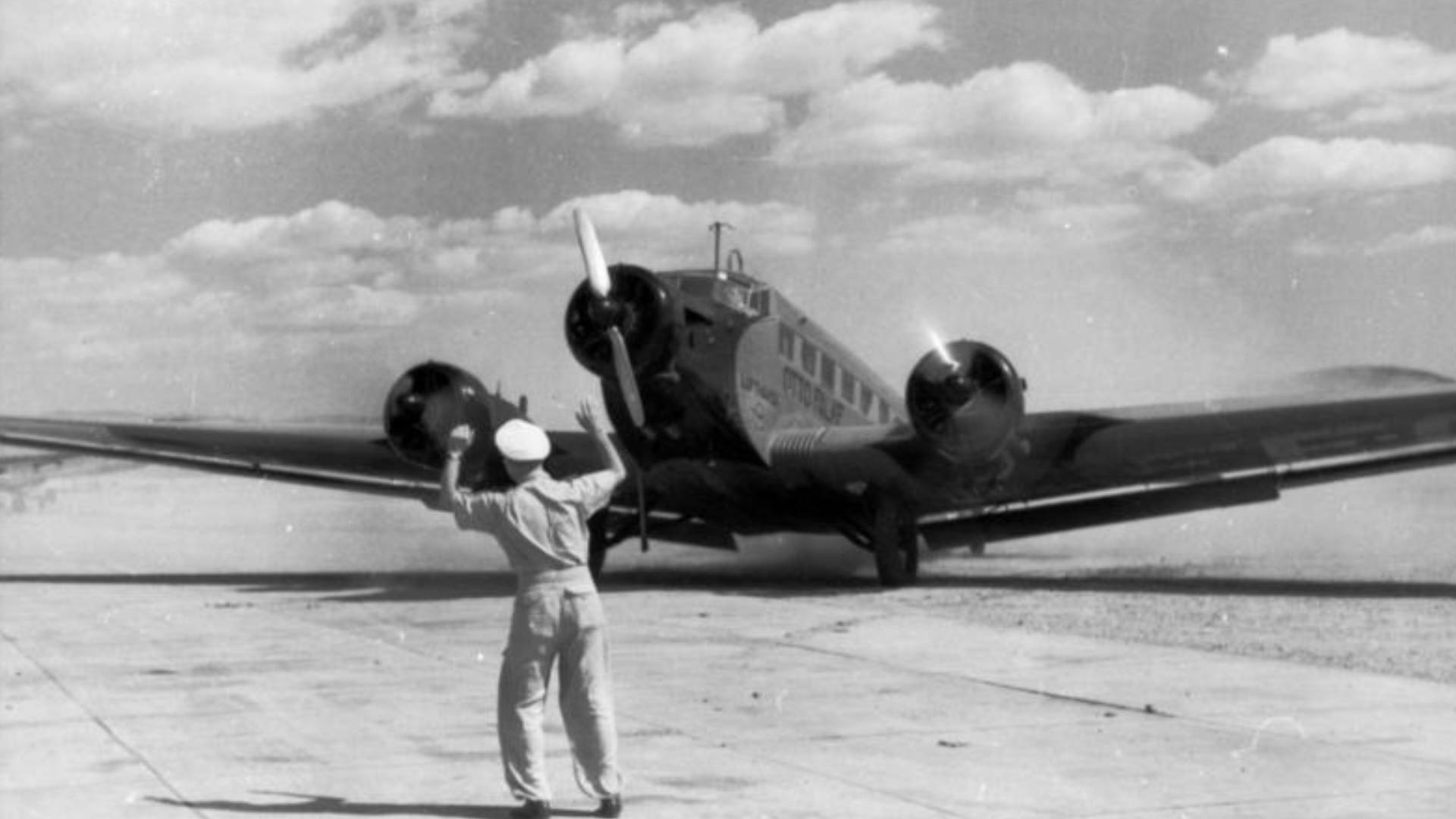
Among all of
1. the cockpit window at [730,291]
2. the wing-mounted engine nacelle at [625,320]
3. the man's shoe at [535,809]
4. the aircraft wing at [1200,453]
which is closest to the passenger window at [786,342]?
the cockpit window at [730,291]

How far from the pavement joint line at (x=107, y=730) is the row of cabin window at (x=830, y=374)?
1052 centimetres

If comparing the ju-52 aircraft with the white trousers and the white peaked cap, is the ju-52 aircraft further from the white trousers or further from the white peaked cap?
the white trousers

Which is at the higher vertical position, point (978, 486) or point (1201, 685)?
point (978, 486)

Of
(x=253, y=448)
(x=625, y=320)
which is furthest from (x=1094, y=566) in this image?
(x=253, y=448)

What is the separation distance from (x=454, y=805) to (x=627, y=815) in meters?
0.80

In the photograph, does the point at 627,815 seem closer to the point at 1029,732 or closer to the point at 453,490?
the point at 453,490

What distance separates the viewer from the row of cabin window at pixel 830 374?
76.3 feet

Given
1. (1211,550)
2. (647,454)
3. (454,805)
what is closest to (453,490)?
(454,805)

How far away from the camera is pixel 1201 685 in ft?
39.3

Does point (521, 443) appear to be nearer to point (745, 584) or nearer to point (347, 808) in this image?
point (347, 808)

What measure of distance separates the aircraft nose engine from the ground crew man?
1330cm

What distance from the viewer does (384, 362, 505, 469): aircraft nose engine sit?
21.3 m

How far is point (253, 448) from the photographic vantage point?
1038 inches

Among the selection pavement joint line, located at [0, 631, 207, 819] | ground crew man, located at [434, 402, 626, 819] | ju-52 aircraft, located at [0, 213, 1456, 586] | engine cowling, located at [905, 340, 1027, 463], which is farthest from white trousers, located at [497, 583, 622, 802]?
engine cowling, located at [905, 340, 1027, 463]
